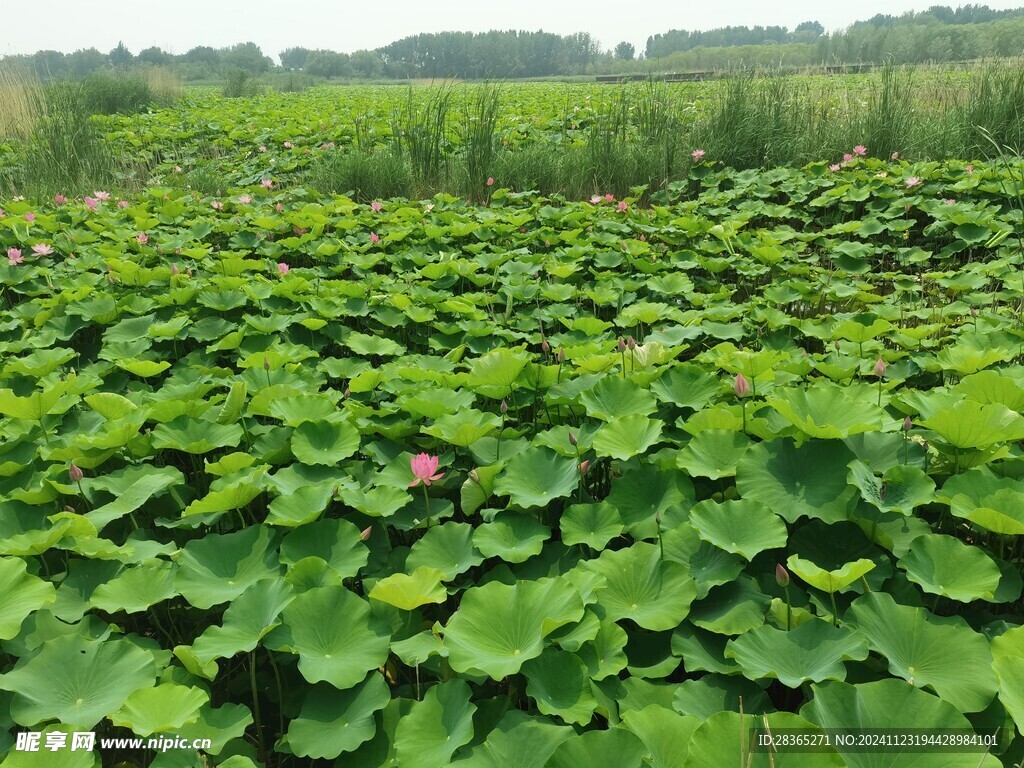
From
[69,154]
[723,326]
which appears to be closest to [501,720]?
[723,326]

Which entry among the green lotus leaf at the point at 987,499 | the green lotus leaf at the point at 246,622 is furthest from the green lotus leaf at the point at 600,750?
the green lotus leaf at the point at 987,499

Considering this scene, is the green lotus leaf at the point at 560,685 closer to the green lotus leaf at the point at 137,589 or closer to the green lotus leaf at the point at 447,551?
the green lotus leaf at the point at 447,551

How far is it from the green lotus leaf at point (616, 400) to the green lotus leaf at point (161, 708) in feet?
3.70

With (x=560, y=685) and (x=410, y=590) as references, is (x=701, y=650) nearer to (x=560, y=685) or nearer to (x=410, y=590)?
(x=560, y=685)

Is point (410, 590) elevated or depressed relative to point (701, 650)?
elevated

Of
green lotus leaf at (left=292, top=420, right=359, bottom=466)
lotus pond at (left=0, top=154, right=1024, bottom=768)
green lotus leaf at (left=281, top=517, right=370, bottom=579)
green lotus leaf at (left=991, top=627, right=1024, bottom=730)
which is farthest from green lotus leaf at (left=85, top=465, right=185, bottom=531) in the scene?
green lotus leaf at (left=991, top=627, right=1024, bottom=730)

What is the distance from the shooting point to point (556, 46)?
79.9m

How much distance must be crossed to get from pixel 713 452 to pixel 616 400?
353mm

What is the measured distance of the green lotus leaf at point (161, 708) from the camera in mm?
1058

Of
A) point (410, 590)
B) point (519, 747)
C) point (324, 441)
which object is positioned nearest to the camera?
point (519, 747)

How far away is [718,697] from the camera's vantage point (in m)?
1.14

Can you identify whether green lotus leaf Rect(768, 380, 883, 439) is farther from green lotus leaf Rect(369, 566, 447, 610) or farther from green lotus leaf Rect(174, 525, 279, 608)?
green lotus leaf Rect(174, 525, 279, 608)

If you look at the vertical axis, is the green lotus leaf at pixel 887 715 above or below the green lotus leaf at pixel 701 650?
above

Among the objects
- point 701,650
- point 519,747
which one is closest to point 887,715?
point 701,650
